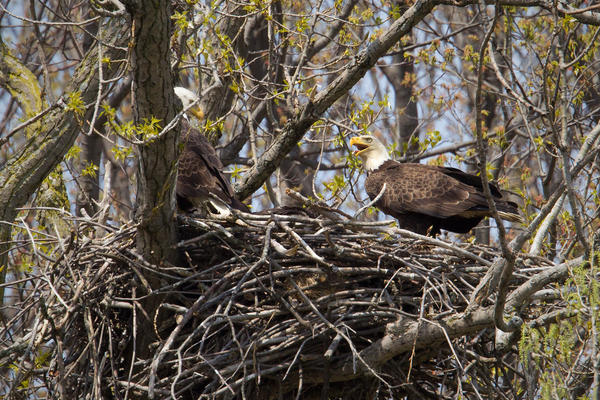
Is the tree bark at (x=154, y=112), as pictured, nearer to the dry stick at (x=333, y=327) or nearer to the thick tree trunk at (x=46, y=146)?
the dry stick at (x=333, y=327)

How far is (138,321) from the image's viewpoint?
4676mm

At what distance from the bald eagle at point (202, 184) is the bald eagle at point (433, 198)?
1.52 metres

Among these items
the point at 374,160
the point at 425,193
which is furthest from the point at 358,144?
the point at 425,193

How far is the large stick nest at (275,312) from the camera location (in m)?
4.27

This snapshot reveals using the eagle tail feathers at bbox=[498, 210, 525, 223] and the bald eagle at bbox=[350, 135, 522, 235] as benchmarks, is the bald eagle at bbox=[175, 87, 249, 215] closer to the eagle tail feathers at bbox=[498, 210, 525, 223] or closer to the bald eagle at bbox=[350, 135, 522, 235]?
the bald eagle at bbox=[350, 135, 522, 235]

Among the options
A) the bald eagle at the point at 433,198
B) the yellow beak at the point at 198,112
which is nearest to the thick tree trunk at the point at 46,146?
the yellow beak at the point at 198,112

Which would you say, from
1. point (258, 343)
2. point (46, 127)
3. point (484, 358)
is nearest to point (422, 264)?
point (484, 358)

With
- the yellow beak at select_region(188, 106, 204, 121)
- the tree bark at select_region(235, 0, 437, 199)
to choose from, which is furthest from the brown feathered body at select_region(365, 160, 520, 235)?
the yellow beak at select_region(188, 106, 204, 121)

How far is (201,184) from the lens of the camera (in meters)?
5.29

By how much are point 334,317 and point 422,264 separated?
726mm

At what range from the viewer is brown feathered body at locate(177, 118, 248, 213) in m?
5.20

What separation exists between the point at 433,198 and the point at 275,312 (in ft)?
7.47

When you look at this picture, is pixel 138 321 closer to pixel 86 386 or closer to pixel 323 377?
pixel 86 386

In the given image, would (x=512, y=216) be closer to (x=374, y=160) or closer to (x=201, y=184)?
(x=374, y=160)
